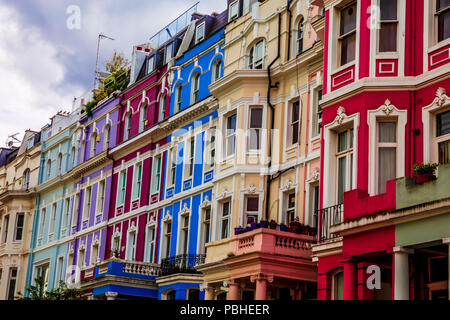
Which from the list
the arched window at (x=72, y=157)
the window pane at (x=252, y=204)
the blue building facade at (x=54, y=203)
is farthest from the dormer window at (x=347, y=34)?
the arched window at (x=72, y=157)

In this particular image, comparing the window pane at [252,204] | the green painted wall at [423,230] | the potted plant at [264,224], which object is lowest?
the green painted wall at [423,230]

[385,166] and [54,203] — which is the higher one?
[54,203]

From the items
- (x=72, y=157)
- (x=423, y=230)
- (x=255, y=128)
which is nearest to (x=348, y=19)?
(x=423, y=230)

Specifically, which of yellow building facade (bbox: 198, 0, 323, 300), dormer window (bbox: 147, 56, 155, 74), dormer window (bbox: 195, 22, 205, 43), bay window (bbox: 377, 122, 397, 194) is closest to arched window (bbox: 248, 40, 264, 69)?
yellow building facade (bbox: 198, 0, 323, 300)

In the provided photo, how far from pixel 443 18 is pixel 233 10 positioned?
55.0 feet

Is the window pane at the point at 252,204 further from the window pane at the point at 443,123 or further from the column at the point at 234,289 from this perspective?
the window pane at the point at 443,123

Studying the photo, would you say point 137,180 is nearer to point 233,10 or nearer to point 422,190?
point 233,10

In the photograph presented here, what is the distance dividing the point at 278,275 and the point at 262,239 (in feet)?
4.24

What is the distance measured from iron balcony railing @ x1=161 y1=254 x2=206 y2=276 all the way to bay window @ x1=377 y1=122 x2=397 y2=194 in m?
13.3

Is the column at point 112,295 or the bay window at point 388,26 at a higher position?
the bay window at point 388,26


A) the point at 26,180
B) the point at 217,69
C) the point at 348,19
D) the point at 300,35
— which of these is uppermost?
the point at 217,69

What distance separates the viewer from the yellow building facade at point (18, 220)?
55125mm

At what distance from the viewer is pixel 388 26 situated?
25.6m

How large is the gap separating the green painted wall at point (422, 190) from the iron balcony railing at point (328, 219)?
4.27m
